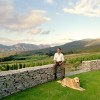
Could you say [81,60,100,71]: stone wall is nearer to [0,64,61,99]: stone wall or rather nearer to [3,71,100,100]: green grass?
[0,64,61,99]: stone wall

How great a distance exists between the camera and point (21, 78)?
1351cm

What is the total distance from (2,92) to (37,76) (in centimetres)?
369

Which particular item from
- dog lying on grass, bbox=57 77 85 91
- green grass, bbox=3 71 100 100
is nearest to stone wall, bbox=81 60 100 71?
green grass, bbox=3 71 100 100

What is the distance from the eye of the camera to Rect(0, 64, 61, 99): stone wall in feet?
39.8

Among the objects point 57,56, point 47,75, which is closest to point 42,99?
point 47,75

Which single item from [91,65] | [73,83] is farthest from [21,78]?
[91,65]

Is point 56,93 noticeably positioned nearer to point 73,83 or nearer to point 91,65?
point 73,83

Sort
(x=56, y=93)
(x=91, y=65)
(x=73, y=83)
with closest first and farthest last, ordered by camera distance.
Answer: (x=56, y=93)
(x=73, y=83)
(x=91, y=65)

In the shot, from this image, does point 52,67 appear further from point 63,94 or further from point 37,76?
point 63,94

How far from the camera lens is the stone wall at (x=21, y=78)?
12123 mm

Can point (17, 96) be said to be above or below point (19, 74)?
below

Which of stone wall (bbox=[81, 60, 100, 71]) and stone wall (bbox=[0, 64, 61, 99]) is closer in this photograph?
stone wall (bbox=[0, 64, 61, 99])

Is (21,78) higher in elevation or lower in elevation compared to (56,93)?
higher

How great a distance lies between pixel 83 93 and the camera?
13.2m
